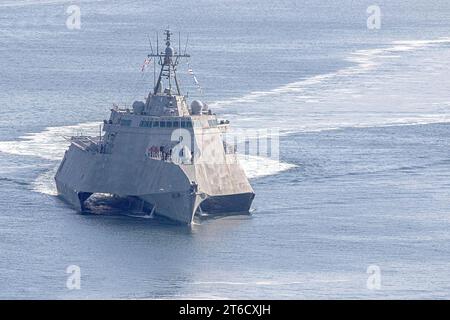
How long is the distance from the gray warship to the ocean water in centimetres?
131

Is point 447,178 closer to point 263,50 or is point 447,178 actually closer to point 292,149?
point 292,149

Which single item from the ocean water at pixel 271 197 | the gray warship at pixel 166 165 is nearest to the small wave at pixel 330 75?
the ocean water at pixel 271 197

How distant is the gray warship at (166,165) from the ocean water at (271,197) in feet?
4.29

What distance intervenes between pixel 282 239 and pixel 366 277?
32.7 feet

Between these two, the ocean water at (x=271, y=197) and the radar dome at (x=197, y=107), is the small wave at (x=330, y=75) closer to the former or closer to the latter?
the ocean water at (x=271, y=197)

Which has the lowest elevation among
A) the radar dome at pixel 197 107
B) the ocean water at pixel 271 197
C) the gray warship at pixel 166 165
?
the ocean water at pixel 271 197

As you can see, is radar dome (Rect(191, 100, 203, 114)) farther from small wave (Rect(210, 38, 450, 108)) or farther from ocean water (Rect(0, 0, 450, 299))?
small wave (Rect(210, 38, 450, 108))

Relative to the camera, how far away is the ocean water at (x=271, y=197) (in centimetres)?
8706

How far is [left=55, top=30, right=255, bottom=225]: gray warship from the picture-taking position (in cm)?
10250

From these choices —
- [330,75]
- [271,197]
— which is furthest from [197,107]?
[330,75]

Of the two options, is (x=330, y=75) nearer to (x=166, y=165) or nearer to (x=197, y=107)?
(x=197, y=107)

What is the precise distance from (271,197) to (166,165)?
848cm

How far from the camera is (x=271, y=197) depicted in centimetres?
10862
